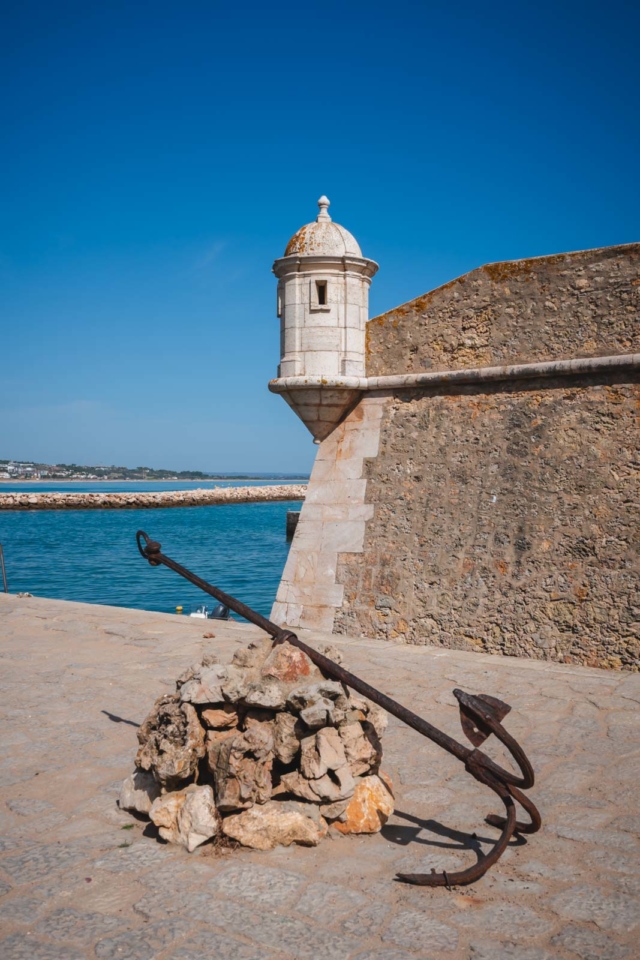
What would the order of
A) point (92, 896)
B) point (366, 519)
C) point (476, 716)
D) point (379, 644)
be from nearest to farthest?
1. point (92, 896)
2. point (476, 716)
3. point (379, 644)
4. point (366, 519)

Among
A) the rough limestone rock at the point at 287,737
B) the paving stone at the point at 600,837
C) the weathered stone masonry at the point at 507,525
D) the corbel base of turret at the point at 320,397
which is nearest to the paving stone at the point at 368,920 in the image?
the rough limestone rock at the point at 287,737

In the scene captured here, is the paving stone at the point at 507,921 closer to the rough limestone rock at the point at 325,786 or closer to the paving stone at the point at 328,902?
the paving stone at the point at 328,902

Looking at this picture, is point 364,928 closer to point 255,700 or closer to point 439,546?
point 255,700

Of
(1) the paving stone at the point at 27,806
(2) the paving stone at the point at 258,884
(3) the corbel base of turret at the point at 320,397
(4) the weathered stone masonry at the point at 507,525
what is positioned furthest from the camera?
(3) the corbel base of turret at the point at 320,397

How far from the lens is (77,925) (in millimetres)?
2684

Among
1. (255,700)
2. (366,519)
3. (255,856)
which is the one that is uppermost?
(366,519)

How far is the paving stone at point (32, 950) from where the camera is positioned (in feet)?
8.22

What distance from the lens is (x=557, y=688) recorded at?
5641 mm

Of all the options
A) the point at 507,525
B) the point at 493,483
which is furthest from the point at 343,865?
the point at 493,483

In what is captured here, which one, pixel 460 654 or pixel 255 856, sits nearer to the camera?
pixel 255 856

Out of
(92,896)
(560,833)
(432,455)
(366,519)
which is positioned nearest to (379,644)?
(366,519)

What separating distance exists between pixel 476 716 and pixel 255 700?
97 centimetres

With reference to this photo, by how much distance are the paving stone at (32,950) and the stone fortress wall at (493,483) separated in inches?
196

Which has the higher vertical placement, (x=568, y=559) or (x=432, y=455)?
(x=432, y=455)
